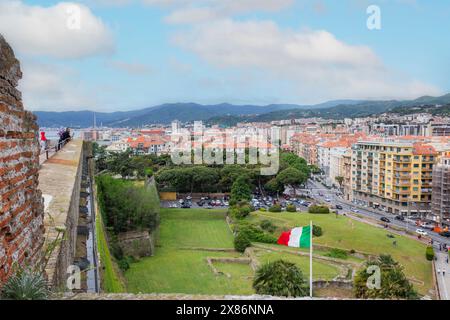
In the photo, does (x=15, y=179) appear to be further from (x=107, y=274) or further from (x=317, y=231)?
(x=317, y=231)

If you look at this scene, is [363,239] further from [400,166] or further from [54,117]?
[54,117]

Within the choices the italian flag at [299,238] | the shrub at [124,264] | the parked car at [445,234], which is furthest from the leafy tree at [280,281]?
the parked car at [445,234]

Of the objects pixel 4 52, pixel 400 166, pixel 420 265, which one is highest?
pixel 4 52

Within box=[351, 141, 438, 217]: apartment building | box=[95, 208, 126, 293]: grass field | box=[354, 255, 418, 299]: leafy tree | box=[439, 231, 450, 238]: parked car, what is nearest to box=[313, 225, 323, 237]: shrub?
box=[439, 231, 450, 238]: parked car

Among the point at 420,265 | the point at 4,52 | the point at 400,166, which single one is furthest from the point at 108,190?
the point at 400,166

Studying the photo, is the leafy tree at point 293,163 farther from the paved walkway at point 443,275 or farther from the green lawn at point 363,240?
the paved walkway at point 443,275

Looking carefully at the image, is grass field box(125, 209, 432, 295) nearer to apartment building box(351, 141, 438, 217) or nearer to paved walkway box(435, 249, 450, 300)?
paved walkway box(435, 249, 450, 300)
